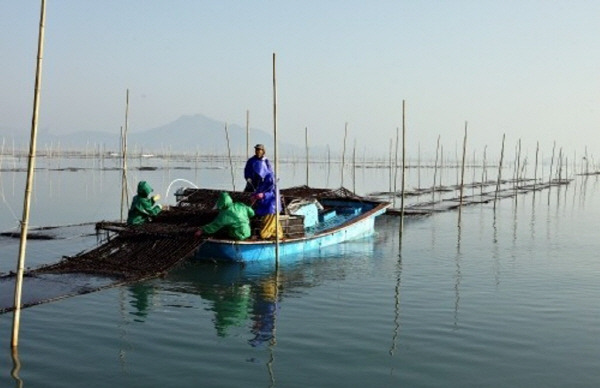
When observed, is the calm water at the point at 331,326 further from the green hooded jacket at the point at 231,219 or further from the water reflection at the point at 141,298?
the green hooded jacket at the point at 231,219

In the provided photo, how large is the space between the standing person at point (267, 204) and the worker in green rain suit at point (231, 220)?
511 millimetres

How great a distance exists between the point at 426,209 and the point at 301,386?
26884mm

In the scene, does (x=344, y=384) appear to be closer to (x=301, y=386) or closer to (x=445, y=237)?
(x=301, y=386)

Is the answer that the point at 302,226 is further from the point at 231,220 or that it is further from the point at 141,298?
the point at 141,298

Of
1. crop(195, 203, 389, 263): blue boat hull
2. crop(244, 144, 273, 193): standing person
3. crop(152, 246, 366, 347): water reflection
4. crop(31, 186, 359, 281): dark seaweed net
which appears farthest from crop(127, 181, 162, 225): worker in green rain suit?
crop(244, 144, 273, 193): standing person

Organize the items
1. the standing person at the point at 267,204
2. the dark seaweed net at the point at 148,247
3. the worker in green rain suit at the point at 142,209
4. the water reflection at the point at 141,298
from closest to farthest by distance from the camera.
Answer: the water reflection at the point at 141,298 < the dark seaweed net at the point at 148,247 < the standing person at the point at 267,204 < the worker in green rain suit at the point at 142,209

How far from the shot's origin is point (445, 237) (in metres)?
22.4

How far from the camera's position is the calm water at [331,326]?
7.61 meters

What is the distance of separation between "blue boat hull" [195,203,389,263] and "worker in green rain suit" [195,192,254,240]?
0.84ft

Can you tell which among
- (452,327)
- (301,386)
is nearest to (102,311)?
(301,386)

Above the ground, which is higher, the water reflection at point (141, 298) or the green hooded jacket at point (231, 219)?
the green hooded jacket at point (231, 219)

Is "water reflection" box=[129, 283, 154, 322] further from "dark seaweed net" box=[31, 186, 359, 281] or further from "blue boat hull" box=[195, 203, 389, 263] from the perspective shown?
"blue boat hull" box=[195, 203, 389, 263]

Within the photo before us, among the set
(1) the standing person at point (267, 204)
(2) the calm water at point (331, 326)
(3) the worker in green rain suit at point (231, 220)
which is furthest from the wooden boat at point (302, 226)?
(2) the calm water at point (331, 326)

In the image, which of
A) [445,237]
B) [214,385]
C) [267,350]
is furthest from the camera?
[445,237]
